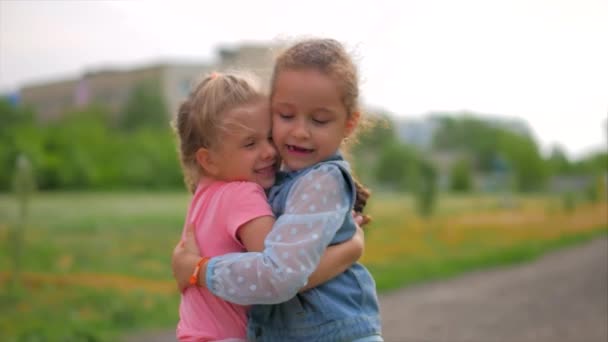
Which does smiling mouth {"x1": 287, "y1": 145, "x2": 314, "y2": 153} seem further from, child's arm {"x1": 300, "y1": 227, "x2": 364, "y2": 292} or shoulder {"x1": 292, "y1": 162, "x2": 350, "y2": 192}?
child's arm {"x1": 300, "y1": 227, "x2": 364, "y2": 292}

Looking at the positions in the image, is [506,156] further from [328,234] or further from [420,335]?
[328,234]

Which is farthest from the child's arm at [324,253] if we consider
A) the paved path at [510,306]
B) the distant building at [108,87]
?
the distant building at [108,87]

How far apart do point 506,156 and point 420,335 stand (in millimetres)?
12304

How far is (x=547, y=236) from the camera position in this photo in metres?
14.0

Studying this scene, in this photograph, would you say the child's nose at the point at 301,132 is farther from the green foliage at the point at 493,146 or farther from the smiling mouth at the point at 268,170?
the green foliage at the point at 493,146

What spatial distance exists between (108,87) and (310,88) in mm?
16094

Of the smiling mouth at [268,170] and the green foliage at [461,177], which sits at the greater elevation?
the smiling mouth at [268,170]

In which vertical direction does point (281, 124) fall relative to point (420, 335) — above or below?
above

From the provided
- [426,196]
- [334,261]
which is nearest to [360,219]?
[334,261]

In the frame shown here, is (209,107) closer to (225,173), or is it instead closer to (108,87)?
(225,173)

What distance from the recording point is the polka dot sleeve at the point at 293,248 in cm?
212

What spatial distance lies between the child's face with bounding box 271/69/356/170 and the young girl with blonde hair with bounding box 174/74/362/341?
2.7 inches

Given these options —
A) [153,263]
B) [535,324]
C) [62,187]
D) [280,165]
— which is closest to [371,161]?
[62,187]

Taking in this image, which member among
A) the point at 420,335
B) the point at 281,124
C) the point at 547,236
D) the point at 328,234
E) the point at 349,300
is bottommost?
the point at 547,236
